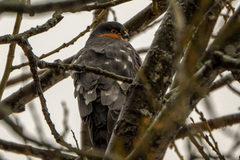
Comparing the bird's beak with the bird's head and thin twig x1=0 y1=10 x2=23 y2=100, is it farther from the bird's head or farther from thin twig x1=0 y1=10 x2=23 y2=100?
thin twig x1=0 y1=10 x2=23 y2=100

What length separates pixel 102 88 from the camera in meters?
4.84

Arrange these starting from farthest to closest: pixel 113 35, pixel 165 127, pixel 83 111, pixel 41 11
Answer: pixel 113 35, pixel 83 111, pixel 165 127, pixel 41 11

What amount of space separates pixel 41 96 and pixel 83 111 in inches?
64.5

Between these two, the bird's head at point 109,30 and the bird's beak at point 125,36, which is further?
the bird's head at point 109,30

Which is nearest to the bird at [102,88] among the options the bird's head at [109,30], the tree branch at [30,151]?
the tree branch at [30,151]

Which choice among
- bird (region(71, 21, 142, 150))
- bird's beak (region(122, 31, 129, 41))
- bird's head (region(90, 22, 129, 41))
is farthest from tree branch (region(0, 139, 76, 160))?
bird's head (region(90, 22, 129, 41))

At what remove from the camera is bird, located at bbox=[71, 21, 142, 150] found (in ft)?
15.0

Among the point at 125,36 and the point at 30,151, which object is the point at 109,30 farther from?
the point at 30,151

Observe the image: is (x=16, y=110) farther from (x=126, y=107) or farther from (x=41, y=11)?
(x=41, y=11)

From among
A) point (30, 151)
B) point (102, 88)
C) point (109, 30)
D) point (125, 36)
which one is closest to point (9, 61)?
point (30, 151)

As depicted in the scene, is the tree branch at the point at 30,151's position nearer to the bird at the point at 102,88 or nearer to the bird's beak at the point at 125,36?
the bird at the point at 102,88

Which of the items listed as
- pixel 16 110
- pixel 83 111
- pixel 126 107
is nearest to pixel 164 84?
pixel 126 107

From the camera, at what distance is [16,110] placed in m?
5.11

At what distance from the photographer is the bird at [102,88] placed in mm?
4562
